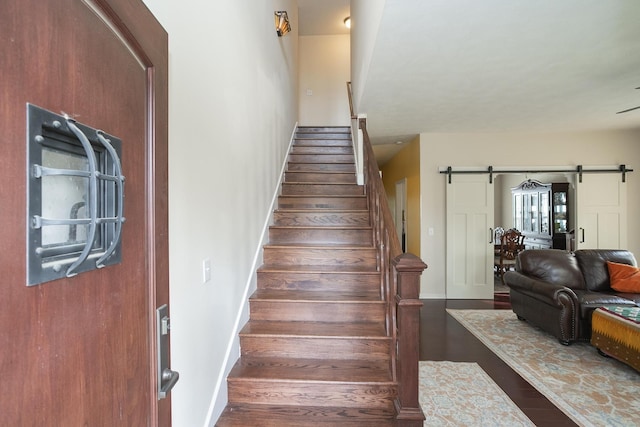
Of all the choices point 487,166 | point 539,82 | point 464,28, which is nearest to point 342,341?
point 464,28

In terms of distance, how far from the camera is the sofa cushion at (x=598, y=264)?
3.71m

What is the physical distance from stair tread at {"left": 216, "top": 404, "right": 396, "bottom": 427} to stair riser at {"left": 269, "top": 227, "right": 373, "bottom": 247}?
1.60 meters

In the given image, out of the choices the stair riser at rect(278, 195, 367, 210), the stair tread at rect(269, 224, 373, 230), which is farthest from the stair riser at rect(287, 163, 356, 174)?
the stair tread at rect(269, 224, 373, 230)

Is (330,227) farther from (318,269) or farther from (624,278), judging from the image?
(624,278)

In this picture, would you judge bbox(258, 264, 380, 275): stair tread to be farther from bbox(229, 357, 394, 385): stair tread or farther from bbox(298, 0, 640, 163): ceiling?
bbox(298, 0, 640, 163): ceiling

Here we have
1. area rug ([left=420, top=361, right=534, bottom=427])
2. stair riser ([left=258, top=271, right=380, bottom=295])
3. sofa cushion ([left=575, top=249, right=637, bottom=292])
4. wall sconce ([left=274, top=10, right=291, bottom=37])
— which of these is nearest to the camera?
area rug ([left=420, top=361, right=534, bottom=427])

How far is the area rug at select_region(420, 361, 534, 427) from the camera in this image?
84.5 inches

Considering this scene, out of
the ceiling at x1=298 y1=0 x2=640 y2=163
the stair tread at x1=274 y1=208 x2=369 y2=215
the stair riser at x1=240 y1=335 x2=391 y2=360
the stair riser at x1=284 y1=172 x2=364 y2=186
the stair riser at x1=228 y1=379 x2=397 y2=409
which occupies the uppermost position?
the ceiling at x1=298 y1=0 x2=640 y2=163

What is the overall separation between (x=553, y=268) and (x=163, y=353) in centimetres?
436

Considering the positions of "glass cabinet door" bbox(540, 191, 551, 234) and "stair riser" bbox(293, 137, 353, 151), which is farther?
"glass cabinet door" bbox(540, 191, 551, 234)

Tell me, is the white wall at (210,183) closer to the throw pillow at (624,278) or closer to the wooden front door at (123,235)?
the wooden front door at (123,235)

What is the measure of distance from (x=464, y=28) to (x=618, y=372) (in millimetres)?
3210

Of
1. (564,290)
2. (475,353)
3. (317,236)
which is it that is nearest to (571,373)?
(475,353)

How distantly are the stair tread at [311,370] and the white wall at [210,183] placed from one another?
16 centimetres
